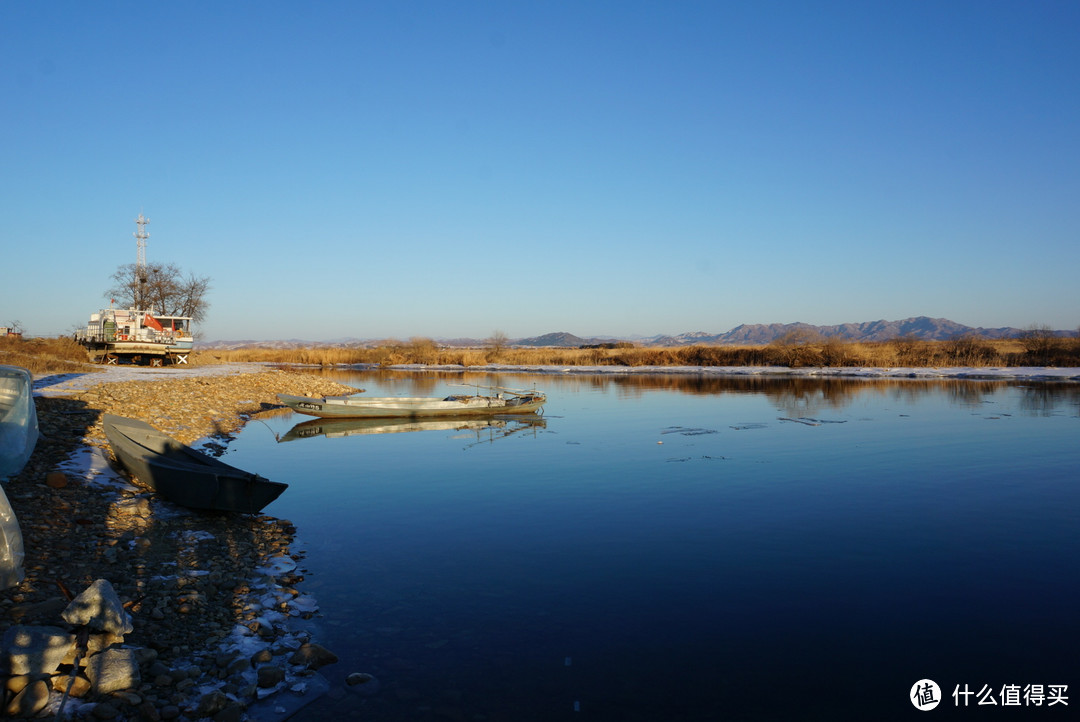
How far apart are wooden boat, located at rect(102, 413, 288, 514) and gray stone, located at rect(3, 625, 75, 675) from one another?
516cm

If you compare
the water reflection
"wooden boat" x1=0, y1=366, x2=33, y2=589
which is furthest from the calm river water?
the water reflection

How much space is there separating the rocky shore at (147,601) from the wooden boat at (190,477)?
0.25 m

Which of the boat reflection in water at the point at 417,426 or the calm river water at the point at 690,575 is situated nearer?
the calm river water at the point at 690,575

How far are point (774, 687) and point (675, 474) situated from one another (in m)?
9.29

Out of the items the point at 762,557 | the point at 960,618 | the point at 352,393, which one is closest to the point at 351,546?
the point at 762,557

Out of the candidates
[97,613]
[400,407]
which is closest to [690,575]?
[97,613]

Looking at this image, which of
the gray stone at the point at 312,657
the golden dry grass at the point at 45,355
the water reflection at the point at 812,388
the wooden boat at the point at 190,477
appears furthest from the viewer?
the water reflection at the point at 812,388

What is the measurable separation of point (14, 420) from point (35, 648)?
5322mm

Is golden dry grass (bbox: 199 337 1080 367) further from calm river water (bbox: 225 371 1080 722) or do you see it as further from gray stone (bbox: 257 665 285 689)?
gray stone (bbox: 257 665 285 689)

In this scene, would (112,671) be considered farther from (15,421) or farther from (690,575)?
(690,575)

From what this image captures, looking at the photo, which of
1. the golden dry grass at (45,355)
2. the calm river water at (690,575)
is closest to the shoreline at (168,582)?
the calm river water at (690,575)

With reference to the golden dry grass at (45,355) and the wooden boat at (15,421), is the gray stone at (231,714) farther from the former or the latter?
the golden dry grass at (45,355)

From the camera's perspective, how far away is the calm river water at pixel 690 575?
6062 millimetres

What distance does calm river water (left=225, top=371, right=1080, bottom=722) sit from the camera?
6062 millimetres
